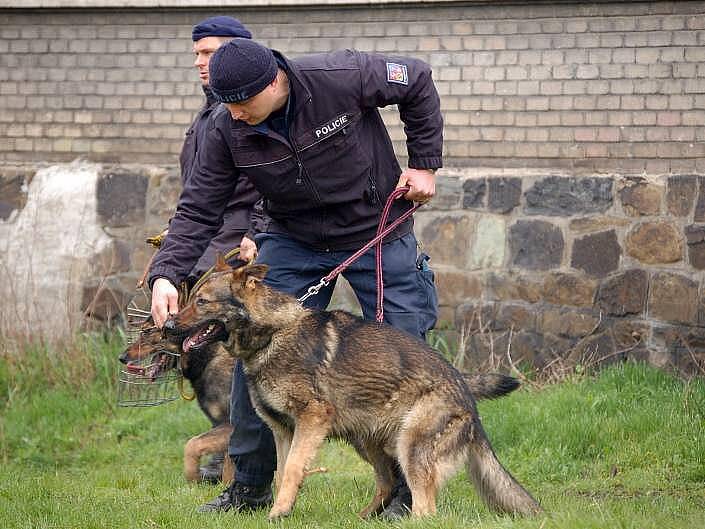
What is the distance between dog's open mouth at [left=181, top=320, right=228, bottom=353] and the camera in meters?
5.01

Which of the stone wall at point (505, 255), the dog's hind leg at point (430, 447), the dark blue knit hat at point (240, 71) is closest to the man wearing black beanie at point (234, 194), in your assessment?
the dark blue knit hat at point (240, 71)

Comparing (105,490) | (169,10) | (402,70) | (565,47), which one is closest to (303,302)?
(402,70)

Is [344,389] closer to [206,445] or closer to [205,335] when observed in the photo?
[205,335]

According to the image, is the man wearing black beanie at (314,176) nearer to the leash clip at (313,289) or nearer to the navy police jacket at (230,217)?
the leash clip at (313,289)

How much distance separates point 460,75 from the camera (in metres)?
9.10

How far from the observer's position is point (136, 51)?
9906 millimetres

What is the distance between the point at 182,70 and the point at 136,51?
52cm

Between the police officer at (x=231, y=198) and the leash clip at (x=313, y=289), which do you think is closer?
the leash clip at (x=313, y=289)

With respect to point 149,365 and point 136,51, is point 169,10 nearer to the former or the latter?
point 136,51

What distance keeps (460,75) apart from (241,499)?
16.0 feet

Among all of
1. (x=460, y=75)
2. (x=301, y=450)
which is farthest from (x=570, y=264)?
(x=301, y=450)

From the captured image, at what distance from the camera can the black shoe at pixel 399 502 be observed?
17.3 ft

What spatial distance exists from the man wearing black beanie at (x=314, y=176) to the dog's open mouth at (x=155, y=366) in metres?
1.10

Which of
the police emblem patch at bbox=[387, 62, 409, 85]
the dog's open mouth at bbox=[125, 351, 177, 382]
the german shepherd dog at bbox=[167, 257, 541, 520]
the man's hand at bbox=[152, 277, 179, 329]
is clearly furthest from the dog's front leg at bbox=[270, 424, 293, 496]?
the police emblem patch at bbox=[387, 62, 409, 85]
